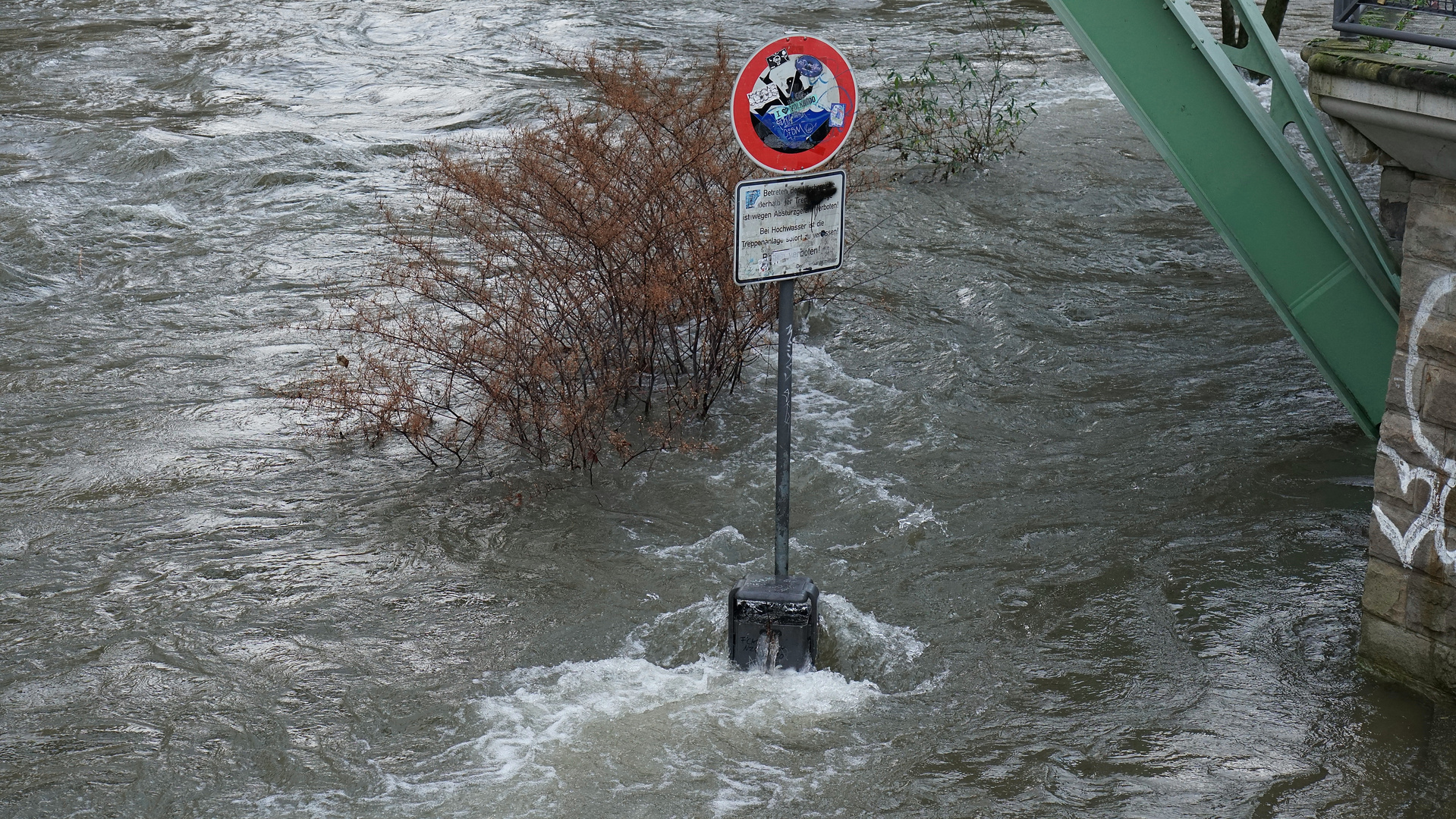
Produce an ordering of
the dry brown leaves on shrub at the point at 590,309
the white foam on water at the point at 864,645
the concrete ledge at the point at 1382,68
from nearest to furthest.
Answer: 1. the concrete ledge at the point at 1382,68
2. the white foam on water at the point at 864,645
3. the dry brown leaves on shrub at the point at 590,309

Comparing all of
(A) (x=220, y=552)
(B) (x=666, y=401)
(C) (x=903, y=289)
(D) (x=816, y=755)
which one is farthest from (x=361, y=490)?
(C) (x=903, y=289)

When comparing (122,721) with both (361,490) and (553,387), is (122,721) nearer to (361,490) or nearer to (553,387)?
(361,490)

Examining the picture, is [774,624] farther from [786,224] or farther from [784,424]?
[786,224]

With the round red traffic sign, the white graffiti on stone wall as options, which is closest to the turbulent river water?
the white graffiti on stone wall

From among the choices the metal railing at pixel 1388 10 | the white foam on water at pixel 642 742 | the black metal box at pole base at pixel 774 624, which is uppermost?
the metal railing at pixel 1388 10

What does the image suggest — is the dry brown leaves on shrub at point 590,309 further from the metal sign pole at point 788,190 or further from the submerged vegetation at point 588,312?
the metal sign pole at point 788,190

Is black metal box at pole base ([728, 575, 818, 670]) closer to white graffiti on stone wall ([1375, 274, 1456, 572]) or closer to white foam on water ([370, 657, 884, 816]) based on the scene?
white foam on water ([370, 657, 884, 816])

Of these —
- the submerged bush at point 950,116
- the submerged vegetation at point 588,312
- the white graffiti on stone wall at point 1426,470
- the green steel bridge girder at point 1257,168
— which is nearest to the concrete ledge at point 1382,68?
the white graffiti on stone wall at point 1426,470

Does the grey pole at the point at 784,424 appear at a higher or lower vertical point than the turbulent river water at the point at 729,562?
higher

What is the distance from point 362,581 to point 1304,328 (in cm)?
513

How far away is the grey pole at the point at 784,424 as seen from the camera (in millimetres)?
5695

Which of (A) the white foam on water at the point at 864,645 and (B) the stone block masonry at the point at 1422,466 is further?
(A) the white foam on water at the point at 864,645

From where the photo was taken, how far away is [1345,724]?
5.68 m

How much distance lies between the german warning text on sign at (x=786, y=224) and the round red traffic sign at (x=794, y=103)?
0.11m
